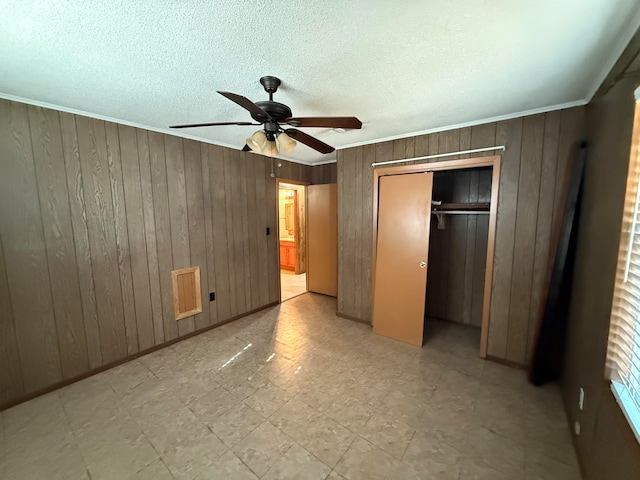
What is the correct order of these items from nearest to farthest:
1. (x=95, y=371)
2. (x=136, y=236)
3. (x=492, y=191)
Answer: (x=95, y=371)
(x=492, y=191)
(x=136, y=236)

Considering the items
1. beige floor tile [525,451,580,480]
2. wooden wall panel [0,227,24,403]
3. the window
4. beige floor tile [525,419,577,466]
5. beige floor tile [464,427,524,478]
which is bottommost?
beige floor tile [464,427,524,478]

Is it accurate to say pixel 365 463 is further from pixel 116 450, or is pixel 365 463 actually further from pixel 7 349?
pixel 7 349

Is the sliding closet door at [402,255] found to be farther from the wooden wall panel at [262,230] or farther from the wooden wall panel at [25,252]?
the wooden wall panel at [25,252]

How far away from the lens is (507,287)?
2.49 m

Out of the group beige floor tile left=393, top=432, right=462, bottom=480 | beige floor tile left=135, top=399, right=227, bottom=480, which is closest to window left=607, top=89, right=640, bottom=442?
beige floor tile left=393, top=432, right=462, bottom=480

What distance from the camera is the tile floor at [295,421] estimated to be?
153cm

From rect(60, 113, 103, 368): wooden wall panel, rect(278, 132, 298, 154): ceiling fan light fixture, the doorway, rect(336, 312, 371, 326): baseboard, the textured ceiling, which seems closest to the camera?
the textured ceiling

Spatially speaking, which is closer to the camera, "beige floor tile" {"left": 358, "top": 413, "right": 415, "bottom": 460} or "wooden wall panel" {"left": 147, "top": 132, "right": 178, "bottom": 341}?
"beige floor tile" {"left": 358, "top": 413, "right": 415, "bottom": 460}

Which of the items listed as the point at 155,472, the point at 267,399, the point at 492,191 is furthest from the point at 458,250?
the point at 155,472

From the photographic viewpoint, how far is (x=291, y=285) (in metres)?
5.43

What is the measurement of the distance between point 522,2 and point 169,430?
124 inches

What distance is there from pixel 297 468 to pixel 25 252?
2.61 meters

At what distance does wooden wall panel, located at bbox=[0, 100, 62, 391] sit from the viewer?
195cm

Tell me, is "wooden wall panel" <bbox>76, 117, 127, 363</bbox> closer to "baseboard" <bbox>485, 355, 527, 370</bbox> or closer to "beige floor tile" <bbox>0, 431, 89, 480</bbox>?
"beige floor tile" <bbox>0, 431, 89, 480</bbox>
